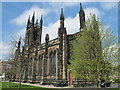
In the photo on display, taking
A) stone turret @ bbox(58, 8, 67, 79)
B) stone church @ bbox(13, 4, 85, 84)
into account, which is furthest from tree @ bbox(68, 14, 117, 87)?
stone turret @ bbox(58, 8, 67, 79)

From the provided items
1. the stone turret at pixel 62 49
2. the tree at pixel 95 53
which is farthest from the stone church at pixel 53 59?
the tree at pixel 95 53

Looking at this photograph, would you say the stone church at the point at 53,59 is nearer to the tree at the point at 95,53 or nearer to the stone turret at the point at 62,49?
the stone turret at the point at 62,49

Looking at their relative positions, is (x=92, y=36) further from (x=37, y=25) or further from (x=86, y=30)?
(x=37, y=25)

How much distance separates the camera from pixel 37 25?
44531 mm

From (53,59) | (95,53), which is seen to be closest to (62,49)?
(53,59)

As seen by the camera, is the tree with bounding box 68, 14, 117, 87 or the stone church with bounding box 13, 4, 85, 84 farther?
the stone church with bounding box 13, 4, 85, 84

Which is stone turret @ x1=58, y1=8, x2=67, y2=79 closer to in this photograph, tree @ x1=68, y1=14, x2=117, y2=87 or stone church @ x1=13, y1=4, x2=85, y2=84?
stone church @ x1=13, y1=4, x2=85, y2=84

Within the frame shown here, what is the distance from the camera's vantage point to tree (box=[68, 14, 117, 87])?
1038 cm

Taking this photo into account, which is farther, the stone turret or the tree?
the stone turret

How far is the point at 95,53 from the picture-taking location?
11469mm

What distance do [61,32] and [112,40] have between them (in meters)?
16.2

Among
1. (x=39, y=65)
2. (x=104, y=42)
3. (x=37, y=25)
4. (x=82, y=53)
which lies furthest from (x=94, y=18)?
(x=37, y=25)

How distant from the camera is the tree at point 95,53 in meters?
10.4

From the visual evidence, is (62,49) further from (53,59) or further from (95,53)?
(95,53)
